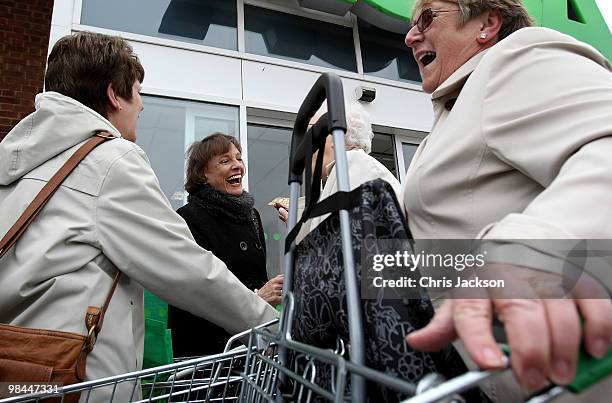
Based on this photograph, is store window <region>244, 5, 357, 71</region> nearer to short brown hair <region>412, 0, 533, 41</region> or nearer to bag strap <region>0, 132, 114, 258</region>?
bag strap <region>0, 132, 114, 258</region>

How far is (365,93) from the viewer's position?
5.03 metres

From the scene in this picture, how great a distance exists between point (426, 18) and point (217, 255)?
5.27ft

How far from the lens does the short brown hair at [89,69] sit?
5.51 ft

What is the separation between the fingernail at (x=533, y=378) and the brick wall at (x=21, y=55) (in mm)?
5785

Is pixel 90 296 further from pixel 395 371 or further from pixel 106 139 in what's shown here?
pixel 395 371

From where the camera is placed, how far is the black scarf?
104 inches

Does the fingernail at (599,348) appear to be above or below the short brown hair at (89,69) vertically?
below

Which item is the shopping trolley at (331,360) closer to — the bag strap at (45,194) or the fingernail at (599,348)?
the fingernail at (599,348)

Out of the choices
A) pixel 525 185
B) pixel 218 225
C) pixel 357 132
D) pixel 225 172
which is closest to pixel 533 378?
pixel 525 185

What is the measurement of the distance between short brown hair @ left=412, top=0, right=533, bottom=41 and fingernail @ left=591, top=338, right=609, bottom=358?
113cm

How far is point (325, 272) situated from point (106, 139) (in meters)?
1.02

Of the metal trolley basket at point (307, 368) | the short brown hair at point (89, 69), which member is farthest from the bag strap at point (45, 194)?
the metal trolley basket at point (307, 368)

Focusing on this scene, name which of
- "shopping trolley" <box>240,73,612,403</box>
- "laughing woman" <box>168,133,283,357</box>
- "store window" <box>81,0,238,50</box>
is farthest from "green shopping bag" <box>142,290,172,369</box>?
"store window" <box>81,0,238,50</box>

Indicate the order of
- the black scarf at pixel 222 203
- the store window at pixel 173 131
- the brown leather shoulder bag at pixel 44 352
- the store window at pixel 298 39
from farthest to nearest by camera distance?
the store window at pixel 298 39
the store window at pixel 173 131
the black scarf at pixel 222 203
the brown leather shoulder bag at pixel 44 352
